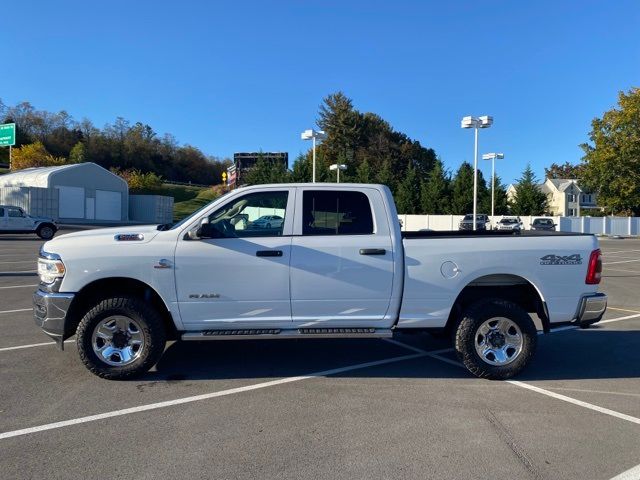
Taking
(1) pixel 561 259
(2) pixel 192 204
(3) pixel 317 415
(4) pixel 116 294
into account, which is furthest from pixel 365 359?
(2) pixel 192 204

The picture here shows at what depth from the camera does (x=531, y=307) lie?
249 inches

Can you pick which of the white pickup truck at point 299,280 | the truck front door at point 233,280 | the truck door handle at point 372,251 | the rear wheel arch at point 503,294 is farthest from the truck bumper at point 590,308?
the truck front door at point 233,280

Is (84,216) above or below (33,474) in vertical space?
above

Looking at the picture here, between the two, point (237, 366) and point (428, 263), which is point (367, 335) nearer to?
point (428, 263)

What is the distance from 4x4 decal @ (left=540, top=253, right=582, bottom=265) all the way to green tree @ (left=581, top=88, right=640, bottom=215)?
191ft

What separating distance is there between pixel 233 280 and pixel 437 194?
5468 cm

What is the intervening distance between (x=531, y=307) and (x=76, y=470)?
16.3 feet

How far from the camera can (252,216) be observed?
18.9 feet

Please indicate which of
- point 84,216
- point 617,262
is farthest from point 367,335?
point 84,216

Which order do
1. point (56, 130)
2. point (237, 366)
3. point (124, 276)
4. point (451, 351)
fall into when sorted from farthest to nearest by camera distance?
point (56, 130), point (451, 351), point (237, 366), point (124, 276)

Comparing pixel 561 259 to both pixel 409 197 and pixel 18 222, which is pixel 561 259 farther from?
pixel 409 197

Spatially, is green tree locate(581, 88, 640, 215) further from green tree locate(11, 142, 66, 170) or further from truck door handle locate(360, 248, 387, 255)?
green tree locate(11, 142, 66, 170)

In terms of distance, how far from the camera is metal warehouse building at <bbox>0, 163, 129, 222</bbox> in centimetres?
5034

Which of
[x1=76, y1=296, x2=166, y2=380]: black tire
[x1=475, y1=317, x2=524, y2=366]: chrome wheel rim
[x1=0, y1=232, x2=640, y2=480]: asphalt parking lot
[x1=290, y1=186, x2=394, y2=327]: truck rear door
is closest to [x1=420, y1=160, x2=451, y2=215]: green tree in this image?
[x1=0, y1=232, x2=640, y2=480]: asphalt parking lot
